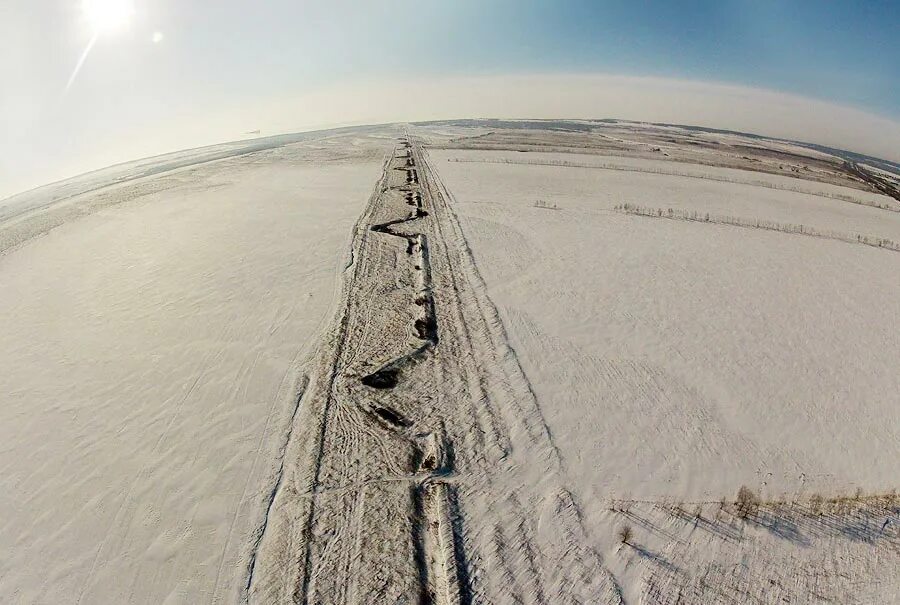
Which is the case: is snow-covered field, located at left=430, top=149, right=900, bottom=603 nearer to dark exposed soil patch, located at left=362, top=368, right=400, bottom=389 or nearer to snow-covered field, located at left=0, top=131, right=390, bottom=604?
dark exposed soil patch, located at left=362, top=368, right=400, bottom=389

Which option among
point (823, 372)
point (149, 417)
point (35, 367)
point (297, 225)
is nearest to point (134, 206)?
point (297, 225)

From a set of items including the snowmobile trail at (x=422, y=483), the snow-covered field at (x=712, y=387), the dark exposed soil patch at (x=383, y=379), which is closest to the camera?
the snowmobile trail at (x=422, y=483)

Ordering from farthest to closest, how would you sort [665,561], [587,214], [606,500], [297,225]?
[587,214]
[297,225]
[606,500]
[665,561]

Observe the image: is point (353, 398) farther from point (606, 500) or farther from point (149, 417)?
point (606, 500)

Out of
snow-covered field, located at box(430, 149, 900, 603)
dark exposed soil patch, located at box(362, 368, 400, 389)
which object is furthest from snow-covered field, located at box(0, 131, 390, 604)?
snow-covered field, located at box(430, 149, 900, 603)

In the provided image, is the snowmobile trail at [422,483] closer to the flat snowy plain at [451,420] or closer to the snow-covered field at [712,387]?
the flat snowy plain at [451,420]

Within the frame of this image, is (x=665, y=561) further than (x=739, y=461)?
No

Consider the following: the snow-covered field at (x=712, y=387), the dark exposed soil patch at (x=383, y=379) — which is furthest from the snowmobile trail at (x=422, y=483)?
the snow-covered field at (x=712, y=387)
